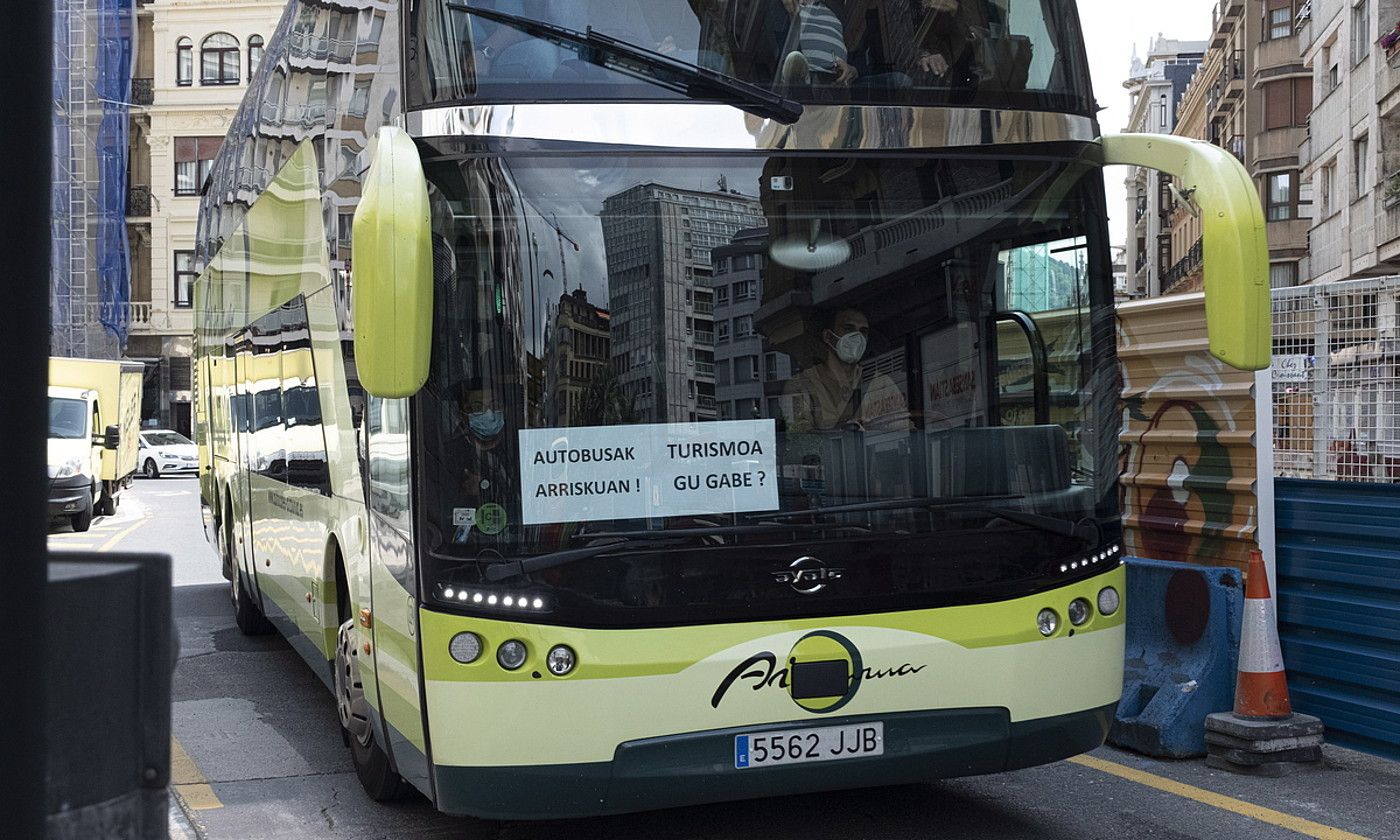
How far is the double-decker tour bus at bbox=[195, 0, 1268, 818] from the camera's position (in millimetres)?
4789

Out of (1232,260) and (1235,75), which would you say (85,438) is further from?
(1235,75)

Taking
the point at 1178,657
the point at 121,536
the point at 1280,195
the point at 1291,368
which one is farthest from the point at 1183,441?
the point at 1280,195

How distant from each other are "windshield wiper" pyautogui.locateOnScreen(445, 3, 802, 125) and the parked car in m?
42.5

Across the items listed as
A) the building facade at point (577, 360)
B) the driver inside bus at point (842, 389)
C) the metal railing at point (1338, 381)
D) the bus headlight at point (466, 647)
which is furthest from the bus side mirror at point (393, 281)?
the metal railing at point (1338, 381)

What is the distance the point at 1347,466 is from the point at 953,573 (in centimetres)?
285

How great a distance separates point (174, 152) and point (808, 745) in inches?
2061

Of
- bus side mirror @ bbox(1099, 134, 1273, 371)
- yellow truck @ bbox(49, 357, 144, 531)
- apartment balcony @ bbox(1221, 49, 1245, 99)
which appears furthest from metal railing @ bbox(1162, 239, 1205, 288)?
bus side mirror @ bbox(1099, 134, 1273, 371)

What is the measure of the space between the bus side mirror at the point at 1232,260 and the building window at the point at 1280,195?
46.9m

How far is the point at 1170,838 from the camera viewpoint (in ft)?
18.2

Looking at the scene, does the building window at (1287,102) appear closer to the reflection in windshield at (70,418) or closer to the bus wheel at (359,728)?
the reflection in windshield at (70,418)

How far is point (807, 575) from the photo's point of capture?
16.3 ft

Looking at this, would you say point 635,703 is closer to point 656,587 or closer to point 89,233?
point 656,587

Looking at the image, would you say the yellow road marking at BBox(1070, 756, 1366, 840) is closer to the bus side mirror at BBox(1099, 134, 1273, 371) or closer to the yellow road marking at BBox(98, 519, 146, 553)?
the bus side mirror at BBox(1099, 134, 1273, 371)

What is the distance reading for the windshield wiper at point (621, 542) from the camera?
4.77 meters
